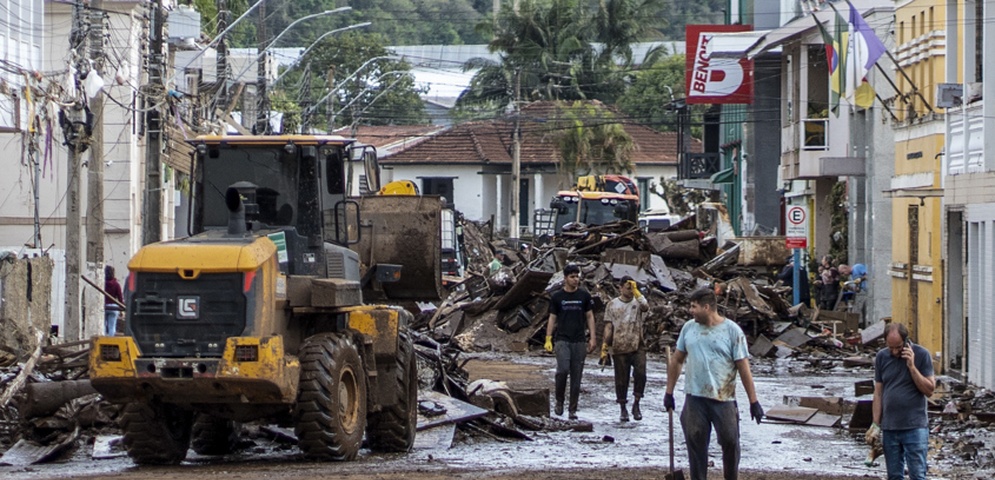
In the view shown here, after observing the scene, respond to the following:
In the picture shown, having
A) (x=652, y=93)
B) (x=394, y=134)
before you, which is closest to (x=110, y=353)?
(x=652, y=93)

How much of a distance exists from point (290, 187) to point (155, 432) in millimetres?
2689

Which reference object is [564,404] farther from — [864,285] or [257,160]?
[864,285]

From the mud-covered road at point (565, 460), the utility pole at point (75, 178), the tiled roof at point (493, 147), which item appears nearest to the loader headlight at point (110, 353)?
the mud-covered road at point (565, 460)

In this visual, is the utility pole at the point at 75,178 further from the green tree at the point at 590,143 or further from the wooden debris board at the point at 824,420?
the green tree at the point at 590,143

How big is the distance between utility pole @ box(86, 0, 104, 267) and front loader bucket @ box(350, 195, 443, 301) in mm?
4626

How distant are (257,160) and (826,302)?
2536 centimetres

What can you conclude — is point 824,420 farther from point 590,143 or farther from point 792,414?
point 590,143

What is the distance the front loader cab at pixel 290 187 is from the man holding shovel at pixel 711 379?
4.43 meters

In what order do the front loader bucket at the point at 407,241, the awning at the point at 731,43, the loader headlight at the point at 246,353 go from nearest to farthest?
the loader headlight at the point at 246,353
the front loader bucket at the point at 407,241
the awning at the point at 731,43

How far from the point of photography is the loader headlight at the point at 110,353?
13258 mm

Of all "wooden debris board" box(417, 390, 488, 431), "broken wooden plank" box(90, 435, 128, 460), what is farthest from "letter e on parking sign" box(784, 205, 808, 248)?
"broken wooden plank" box(90, 435, 128, 460)

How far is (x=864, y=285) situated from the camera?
3644 cm

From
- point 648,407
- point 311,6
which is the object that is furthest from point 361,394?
point 311,6

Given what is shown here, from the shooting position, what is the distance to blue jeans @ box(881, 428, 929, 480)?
39.4 feet
